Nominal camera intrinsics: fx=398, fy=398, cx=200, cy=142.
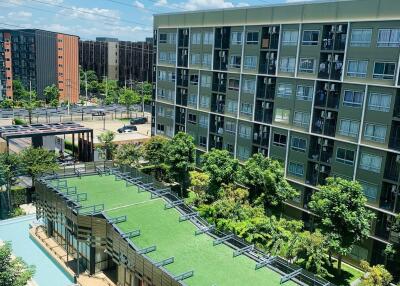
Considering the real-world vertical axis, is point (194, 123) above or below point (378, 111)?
below

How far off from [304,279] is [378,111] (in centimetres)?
1935

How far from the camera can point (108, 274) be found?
3381 centimetres

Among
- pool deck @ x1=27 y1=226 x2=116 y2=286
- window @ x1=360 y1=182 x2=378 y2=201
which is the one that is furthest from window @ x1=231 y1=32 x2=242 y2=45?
pool deck @ x1=27 y1=226 x2=116 y2=286

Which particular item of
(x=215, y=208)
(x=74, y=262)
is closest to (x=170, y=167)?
(x=215, y=208)

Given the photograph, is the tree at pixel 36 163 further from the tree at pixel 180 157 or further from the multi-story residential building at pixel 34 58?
the multi-story residential building at pixel 34 58

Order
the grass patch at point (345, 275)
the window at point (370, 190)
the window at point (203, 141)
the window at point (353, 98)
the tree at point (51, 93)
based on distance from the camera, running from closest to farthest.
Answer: the grass patch at point (345, 275) < the window at point (370, 190) < the window at point (353, 98) < the window at point (203, 141) < the tree at point (51, 93)

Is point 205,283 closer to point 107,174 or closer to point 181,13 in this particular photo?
point 107,174

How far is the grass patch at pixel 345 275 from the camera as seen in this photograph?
119 ft

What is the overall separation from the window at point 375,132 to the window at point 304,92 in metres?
7.37

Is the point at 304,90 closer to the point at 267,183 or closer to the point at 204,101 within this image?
the point at 267,183

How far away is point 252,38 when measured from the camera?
49531mm

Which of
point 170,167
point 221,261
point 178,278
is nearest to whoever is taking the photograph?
point 178,278

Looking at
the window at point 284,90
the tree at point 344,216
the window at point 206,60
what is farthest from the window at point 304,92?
the window at point 206,60

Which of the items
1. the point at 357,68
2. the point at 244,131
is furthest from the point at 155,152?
the point at 357,68
